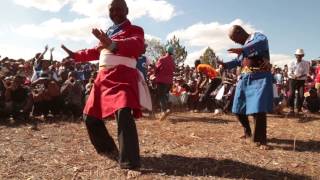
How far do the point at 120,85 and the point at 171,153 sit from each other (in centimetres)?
170

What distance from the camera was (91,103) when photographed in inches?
235

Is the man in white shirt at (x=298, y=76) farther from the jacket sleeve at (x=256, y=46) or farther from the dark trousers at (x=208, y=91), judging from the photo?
the jacket sleeve at (x=256, y=46)

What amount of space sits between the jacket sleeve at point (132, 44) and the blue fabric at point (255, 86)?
2.10 metres

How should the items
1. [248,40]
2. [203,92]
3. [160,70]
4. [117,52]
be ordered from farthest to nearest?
[203,92], [160,70], [248,40], [117,52]

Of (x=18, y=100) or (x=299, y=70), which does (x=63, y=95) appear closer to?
(x=18, y=100)

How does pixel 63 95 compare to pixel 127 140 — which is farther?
pixel 63 95

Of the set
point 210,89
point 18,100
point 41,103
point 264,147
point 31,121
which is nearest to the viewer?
point 264,147

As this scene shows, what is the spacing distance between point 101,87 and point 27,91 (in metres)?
5.62

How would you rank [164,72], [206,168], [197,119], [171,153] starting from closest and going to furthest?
[206,168]
[171,153]
[197,119]
[164,72]

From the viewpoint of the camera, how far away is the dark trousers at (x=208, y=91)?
44.4ft

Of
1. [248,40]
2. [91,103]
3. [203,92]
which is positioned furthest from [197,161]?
[203,92]

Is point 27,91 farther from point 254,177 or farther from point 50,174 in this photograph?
point 254,177

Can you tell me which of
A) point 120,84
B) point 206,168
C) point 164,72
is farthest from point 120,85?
point 164,72

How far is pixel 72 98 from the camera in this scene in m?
11.5
